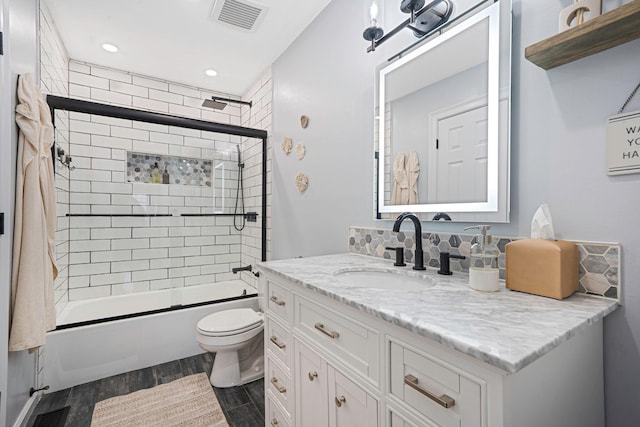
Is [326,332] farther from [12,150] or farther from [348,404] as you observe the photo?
[12,150]

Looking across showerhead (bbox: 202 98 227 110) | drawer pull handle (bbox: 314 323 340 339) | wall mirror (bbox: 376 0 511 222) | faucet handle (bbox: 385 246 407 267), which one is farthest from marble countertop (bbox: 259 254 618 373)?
showerhead (bbox: 202 98 227 110)

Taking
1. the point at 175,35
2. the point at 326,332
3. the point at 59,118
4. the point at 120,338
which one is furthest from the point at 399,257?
the point at 59,118

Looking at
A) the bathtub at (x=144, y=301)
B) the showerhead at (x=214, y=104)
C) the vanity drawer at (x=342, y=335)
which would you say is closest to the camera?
the vanity drawer at (x=342, y=335)

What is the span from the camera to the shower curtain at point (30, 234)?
1512mm

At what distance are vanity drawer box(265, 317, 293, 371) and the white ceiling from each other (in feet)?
6.87

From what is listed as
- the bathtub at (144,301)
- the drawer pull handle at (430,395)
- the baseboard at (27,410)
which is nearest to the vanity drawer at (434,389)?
the drawer pull handle at (430,395)

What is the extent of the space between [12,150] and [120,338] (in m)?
1.49

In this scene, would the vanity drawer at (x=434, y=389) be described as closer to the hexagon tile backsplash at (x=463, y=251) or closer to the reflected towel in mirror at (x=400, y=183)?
the hexagon tile backsplash at (x=463, y=251)

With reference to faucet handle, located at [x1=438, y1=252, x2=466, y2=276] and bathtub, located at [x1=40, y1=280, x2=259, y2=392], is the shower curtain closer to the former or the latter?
bathtub, located at [x1=40, y1=280, x2=259, y2=392]

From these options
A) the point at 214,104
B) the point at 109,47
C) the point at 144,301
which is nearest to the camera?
the point at 109,47

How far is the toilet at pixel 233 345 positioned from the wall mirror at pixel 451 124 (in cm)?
130

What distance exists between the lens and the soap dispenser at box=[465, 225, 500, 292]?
37.4 inches

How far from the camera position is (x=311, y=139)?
7.44 feet

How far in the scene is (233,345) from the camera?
2064 mm
